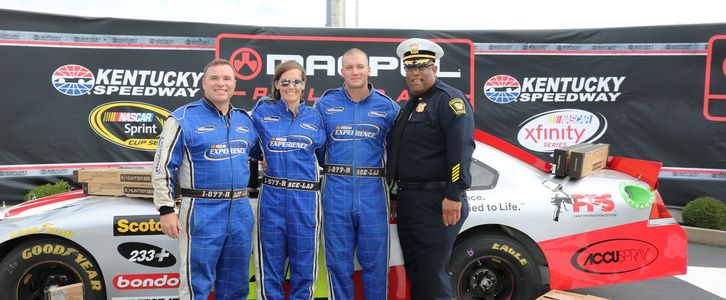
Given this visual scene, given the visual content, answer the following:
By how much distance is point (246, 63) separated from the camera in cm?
666

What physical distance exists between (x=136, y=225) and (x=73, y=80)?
4.34 m

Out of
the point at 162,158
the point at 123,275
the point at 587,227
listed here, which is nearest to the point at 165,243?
the point at 123,275

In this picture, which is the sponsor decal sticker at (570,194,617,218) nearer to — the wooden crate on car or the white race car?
the white race car

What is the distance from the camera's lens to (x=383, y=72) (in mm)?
6867

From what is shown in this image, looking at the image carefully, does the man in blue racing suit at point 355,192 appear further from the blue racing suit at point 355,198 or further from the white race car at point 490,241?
the white race car at point 490,241

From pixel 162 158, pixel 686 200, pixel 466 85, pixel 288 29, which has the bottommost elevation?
pixel 686 200

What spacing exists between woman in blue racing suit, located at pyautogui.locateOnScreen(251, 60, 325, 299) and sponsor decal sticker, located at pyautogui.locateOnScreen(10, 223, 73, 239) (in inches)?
45.3

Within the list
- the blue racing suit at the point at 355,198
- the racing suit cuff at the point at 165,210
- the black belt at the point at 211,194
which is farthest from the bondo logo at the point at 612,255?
the racing suit cuff at the point at 165,210

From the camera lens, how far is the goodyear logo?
9.57ft

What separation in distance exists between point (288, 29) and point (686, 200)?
5921 millimetres

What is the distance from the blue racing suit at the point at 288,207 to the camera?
2.68m

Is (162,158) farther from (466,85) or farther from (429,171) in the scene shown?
(466,85)

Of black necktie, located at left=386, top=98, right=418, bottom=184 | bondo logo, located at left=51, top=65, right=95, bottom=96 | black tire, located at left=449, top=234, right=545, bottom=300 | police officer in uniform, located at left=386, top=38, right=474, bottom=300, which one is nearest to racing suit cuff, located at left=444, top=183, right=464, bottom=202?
police officer in uniform, located at left=386, top=38, right=474, bottom=300

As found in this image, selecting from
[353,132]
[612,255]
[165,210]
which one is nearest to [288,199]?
[353,132]
